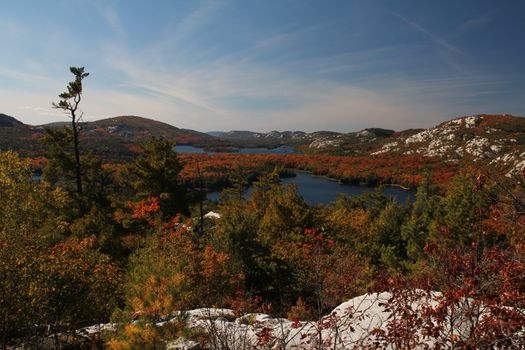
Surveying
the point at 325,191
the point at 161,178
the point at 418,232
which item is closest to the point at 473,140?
the point at 325,191

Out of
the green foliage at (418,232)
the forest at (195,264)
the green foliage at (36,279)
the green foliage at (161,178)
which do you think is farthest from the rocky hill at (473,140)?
the green foliage at (36,279)

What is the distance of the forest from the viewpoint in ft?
20.4

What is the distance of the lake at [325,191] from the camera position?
10371 centimetres

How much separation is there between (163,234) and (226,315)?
37.0 feet

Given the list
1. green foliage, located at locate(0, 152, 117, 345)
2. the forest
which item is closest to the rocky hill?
the forest

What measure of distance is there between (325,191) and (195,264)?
108 metres

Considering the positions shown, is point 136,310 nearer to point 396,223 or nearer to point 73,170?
point 73,170

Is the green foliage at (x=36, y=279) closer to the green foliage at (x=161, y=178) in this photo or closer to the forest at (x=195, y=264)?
the forest at (x=195, y=264)

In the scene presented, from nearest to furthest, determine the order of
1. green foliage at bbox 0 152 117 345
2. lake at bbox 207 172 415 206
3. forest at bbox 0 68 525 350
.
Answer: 1. forest at bbox 0 68 525 350
2. green foliage at bbox 0 152 117 345
3. lake at bbox 207 172 415 206

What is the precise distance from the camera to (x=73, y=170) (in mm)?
24312

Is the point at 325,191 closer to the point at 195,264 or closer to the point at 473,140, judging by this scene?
the point at 473,140

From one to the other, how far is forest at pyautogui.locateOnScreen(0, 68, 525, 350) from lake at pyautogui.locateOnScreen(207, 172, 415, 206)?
67.3 metres

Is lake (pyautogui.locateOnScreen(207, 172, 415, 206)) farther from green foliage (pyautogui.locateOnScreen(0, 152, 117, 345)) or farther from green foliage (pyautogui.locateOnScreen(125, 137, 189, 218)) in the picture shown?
green foliage (pyautogui.locateOnScreen(0, 152, 117, 345))

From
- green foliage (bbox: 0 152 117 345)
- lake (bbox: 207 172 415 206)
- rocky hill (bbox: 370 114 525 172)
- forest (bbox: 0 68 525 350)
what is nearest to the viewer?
forest (bbox: 0 68 525 350)
